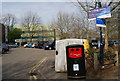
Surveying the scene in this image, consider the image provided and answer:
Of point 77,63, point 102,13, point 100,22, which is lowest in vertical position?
point 77,63

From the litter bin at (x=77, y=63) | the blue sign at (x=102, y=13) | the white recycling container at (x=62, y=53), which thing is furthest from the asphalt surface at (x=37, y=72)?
the blue sign at (x=102, y=13)

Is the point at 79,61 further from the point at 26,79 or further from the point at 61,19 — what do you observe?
the point at 61,19

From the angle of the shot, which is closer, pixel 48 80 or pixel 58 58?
pixel 48 80

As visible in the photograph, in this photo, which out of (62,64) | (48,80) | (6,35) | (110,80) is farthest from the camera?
(6,35)

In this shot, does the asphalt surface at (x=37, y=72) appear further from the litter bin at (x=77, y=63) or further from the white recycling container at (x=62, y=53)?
the litter bin at (x=77, y=63)

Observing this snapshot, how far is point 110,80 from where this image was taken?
738cm

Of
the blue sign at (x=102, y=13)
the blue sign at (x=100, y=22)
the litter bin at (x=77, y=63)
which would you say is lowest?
the litter bin at (x=77, y=63)

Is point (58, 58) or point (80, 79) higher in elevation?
point (58, 58)

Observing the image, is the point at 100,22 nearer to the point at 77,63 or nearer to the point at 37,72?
the point at 77,63

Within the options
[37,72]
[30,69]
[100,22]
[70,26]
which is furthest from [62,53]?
[70,26]

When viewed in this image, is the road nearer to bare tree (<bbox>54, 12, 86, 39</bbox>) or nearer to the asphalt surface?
the asphalt surface

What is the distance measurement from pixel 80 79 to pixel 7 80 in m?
3.27

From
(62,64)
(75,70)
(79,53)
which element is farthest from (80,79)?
(62,64)

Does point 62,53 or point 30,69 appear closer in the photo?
point 62,53
